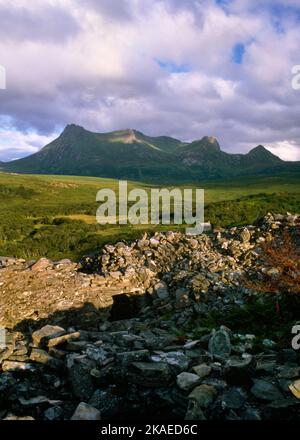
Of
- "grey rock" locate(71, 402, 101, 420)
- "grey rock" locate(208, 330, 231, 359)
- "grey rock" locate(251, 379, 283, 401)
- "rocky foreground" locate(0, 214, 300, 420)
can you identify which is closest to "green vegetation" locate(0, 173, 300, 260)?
"rocky foreground" locate(0, 214, 300, 420)

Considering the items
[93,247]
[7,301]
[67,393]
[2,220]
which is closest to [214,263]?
[7,301]

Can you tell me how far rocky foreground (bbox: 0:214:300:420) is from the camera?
7879mm

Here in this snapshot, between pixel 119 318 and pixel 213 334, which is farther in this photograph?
pixel 119 318

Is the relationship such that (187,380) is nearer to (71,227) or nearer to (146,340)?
(146,340)

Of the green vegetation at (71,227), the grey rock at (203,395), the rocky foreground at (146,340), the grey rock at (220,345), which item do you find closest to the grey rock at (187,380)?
the rocky foreground at (146,340)

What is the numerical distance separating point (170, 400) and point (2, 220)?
11336 cm

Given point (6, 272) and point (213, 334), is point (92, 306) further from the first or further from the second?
point (213, 334)

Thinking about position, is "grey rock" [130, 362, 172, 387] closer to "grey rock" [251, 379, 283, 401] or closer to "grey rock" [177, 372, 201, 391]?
"grey rock" [177, 372, 201, 391]

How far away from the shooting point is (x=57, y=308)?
628 inches

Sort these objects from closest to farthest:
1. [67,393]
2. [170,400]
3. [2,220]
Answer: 1. [170,400]
2. [67,393]
3. [2,220]

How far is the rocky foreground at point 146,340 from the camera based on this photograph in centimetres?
788

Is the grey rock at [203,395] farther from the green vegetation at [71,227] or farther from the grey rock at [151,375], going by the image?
the green vegetation at [71,227]

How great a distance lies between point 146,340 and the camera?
11.5 metres

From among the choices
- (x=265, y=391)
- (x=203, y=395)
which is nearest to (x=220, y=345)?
(x=265, y=391)
